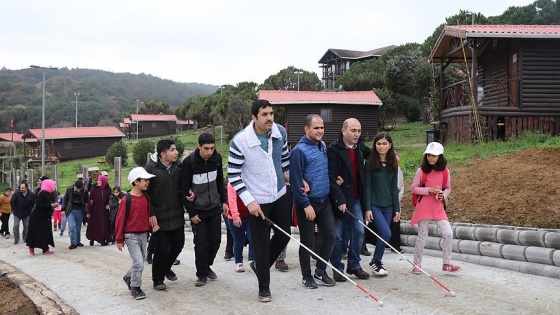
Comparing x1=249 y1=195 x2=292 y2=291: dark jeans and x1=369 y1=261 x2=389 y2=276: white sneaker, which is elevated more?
x1=249 y1=195 x2=292 y2=291: dark jeans

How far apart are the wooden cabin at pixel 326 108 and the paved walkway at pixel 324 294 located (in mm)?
25485

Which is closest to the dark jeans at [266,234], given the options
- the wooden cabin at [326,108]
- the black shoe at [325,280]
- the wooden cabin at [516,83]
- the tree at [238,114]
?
A: the black shoe at [325,280]

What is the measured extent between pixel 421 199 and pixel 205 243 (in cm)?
273

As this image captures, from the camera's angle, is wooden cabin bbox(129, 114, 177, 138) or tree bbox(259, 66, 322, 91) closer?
tree bbox(259, 66, 322, 91)

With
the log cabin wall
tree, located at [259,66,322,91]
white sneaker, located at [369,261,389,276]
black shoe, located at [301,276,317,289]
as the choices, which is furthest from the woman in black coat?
tree, located at [259,66,322,91]

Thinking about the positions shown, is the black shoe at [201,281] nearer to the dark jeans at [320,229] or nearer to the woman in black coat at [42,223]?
the dark jeans at [320,229]

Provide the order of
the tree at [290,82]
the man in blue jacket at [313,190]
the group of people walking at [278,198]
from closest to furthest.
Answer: the group of people walking at [278,198] → the man in blue jacket at [313,190] → the tree at [290,82]

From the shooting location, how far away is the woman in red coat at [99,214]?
1265 cm

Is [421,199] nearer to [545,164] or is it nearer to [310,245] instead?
[310,245]

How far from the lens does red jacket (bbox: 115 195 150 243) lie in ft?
21.0

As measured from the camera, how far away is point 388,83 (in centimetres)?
4025

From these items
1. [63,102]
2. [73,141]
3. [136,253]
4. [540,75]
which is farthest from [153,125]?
[136,253]

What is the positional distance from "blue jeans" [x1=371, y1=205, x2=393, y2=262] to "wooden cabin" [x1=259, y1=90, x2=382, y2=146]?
26.5 m

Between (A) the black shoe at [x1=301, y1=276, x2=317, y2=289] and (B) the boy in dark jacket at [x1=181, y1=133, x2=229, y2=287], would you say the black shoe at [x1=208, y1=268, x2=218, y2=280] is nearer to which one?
(B) the boy in dark jacket at [x1=181, y1=133, x2=229, y2=287]
